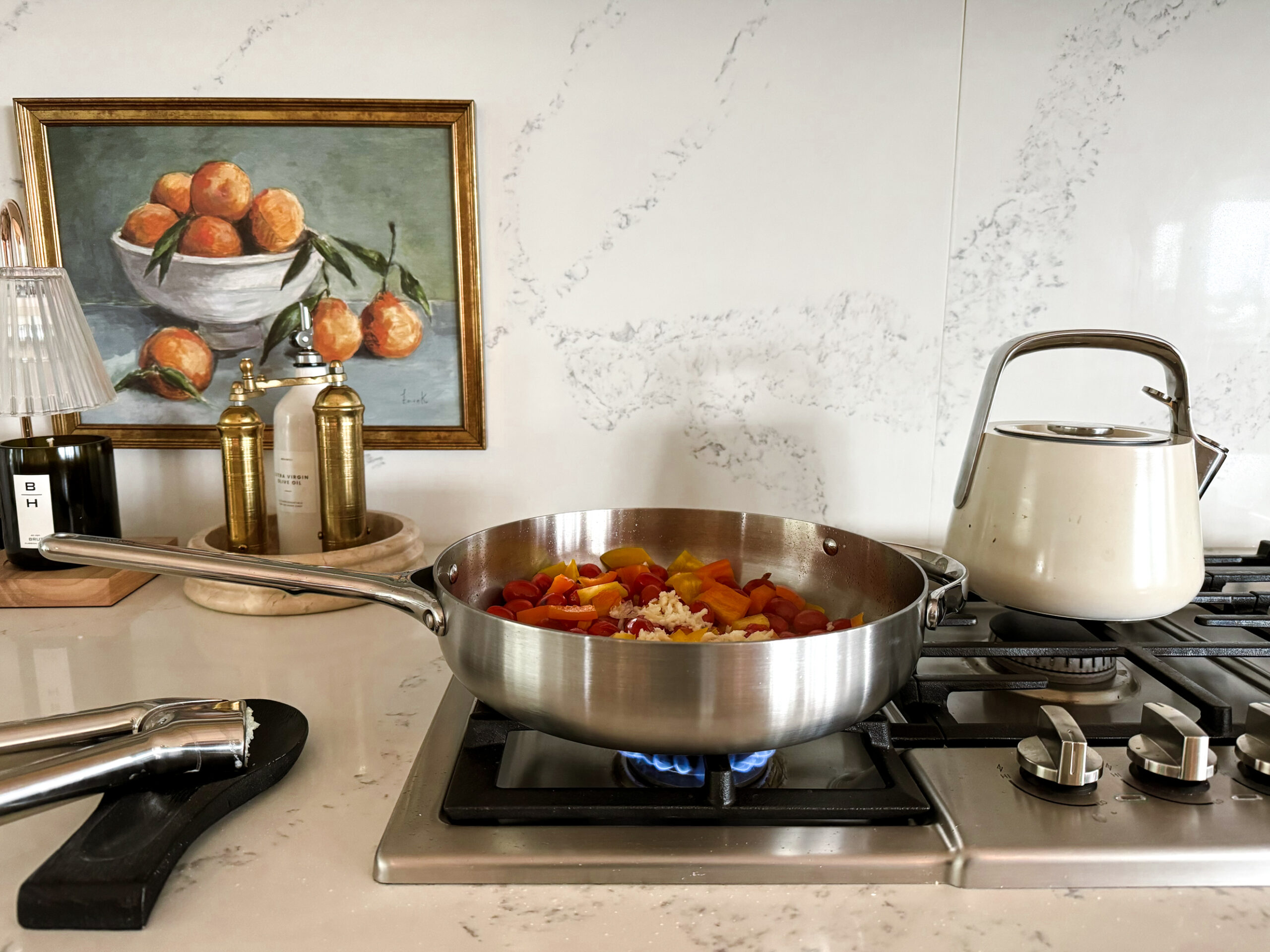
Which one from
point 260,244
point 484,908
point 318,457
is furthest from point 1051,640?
point 260,244

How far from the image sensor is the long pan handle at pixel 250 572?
23.9 inches

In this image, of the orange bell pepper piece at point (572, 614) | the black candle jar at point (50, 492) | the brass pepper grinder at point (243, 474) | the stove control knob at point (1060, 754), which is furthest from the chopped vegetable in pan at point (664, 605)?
the black candle jar at point (50, 492)

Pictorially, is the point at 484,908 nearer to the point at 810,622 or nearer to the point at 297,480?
→ the point at 810,622

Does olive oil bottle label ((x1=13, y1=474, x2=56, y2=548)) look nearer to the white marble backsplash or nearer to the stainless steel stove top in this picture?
the white marble backsplash

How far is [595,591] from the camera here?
723 millimetres

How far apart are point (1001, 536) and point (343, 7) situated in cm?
93

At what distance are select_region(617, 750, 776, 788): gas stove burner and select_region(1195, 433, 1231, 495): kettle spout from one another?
0.54m

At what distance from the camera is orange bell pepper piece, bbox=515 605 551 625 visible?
26.5 inches

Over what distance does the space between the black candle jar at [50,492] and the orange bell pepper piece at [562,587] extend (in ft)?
1.77

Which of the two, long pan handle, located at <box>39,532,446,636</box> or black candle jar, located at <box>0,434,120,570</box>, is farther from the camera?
black candle jar, located at <box>0,434,120,570</box>

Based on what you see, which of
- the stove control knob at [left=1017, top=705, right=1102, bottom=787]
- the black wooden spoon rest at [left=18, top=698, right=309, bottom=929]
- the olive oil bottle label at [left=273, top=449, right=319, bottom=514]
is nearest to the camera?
the black wooden spoon rest at [left=18, top=698, right=309, bottom=929]

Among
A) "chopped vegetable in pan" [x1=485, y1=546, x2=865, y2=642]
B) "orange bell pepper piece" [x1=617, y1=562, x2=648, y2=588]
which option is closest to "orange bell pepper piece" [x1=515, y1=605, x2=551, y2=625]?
"chopped vegetable in pan" [x1=485, y1=546, x2=865, y2=642]

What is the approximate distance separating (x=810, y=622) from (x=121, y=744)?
481 mm

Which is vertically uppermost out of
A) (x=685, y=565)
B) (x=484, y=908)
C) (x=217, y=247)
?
(x=217, y=247)
